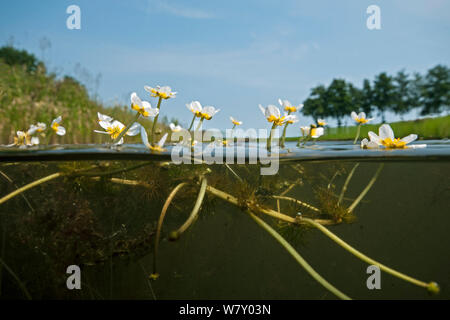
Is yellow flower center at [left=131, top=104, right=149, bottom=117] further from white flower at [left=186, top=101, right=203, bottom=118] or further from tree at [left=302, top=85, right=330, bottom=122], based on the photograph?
tree at [left=302, top=85, right=330, bottom=122]

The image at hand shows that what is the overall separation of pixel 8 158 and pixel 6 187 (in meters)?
0.42

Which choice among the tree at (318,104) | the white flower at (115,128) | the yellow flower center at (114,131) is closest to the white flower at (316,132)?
the white flower at (115,128)

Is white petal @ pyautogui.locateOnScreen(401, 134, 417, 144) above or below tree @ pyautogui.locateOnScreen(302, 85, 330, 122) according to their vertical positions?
below

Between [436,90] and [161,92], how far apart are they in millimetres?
46314

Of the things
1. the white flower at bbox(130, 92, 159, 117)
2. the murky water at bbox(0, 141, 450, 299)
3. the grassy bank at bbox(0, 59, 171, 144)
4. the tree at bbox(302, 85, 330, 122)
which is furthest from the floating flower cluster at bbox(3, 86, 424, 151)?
the tree at bbox(302, 85, 330, 122)

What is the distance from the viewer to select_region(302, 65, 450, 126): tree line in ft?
124

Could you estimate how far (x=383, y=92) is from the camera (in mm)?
40844

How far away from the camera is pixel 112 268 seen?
2.69 meters

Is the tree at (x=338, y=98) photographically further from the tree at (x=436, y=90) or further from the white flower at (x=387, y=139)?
the white flower at (x=387, y=139)

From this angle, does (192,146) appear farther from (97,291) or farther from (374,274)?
(374,274)

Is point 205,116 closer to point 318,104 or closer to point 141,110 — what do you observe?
point 141,110

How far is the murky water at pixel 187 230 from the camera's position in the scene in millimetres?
2635

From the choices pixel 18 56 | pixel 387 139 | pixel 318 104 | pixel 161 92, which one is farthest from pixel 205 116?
pixel 18 56
